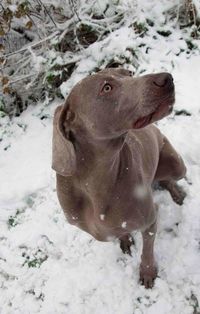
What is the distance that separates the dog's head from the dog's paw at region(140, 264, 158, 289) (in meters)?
1.37

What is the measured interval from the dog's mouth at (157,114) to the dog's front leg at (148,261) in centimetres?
119

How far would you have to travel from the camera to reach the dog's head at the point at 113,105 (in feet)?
7.00

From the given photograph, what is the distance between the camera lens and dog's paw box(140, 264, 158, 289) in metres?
3.47

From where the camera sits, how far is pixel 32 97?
574 cm

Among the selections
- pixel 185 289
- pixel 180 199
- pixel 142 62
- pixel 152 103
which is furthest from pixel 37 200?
pixel 152 103

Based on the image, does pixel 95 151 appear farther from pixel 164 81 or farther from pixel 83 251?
pixel 83 251

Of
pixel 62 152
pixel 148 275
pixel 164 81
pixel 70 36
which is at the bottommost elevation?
pixel 148 275

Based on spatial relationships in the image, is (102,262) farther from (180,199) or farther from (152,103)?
(152,103)

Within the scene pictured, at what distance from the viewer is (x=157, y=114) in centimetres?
219

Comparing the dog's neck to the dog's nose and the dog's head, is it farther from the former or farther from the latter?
the dog's nose

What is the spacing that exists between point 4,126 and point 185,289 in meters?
2.99

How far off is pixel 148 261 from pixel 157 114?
1.61 m

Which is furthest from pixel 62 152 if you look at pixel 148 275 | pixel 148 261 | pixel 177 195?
pixel 177 195

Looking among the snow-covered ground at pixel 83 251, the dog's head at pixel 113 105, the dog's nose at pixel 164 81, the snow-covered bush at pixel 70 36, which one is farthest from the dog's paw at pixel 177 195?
the dog's nose at pixel 164 81
